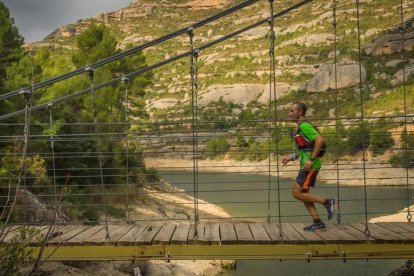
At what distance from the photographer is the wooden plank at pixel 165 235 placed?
12.8ft

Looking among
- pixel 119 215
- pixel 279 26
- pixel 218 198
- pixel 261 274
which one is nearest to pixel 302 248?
pixel 261 274

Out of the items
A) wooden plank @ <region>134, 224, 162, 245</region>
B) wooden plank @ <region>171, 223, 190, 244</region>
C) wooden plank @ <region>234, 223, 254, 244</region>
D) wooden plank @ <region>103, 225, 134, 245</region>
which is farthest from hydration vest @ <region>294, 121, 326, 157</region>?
wooden plank @ <region>103, 225, 134, 245</region>

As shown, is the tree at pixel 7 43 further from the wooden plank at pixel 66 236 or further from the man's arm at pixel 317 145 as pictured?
the man's arm at pixel 317 145

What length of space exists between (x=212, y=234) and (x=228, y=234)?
0.14 metres

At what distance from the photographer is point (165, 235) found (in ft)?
13.5

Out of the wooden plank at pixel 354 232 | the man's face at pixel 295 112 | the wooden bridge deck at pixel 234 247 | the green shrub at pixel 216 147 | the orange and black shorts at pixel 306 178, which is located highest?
the man's face at pixel 295 112

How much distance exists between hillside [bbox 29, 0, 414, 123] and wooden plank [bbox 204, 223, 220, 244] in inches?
1107

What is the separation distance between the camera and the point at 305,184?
422 centimetres

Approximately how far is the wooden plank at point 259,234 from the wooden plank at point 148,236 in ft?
2.72

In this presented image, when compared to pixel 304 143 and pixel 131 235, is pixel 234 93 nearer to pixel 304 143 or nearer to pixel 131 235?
pixel 304 143

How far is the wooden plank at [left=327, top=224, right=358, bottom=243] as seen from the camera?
3874mm

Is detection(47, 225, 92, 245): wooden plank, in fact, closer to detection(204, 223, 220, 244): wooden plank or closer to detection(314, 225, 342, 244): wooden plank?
detection(204, 223, 220, 244): wooden plank

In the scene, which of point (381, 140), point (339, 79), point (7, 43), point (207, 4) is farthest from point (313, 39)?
point (7, 43)

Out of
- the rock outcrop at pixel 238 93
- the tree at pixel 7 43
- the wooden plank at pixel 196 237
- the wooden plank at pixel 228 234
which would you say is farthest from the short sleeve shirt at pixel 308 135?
the rock outcrop at pixel 238 93
